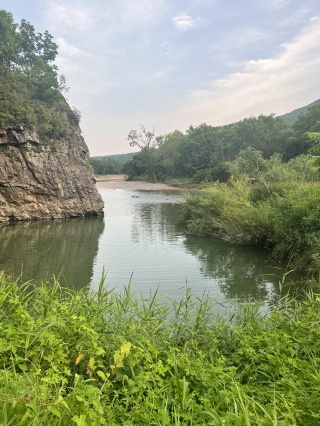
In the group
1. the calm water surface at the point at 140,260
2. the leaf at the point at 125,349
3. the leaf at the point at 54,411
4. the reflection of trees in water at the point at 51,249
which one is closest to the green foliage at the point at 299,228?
the calm water surface at the point at 140,260

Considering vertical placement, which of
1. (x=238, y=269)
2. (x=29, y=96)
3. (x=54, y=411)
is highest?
(x=29, y=96)

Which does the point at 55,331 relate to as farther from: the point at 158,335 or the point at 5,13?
the point at 5,13

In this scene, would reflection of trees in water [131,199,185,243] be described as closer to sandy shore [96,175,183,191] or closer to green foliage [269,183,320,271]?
green foliage [269,183,320,271]

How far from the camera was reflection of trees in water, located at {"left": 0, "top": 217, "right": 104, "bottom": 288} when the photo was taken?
11141 mm

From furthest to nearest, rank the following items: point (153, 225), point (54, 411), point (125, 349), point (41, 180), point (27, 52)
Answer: point (27, 52)
point (41, 180)
point (153, 225)
point (125, 349)
point (54, 411)

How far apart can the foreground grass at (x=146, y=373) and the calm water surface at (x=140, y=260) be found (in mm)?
2721

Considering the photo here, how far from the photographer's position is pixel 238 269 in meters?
12.0

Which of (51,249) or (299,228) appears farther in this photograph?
(51,249)

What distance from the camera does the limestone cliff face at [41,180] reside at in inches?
840

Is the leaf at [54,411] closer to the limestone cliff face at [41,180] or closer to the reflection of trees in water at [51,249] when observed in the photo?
the reflection of trees in water at [51,249]

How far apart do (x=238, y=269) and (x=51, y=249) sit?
26.4 ft

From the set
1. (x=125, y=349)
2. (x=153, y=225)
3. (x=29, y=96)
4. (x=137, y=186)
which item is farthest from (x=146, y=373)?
(x=137, y=186)

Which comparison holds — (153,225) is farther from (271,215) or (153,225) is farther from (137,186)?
(137,186)

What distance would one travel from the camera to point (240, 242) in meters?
15.5
